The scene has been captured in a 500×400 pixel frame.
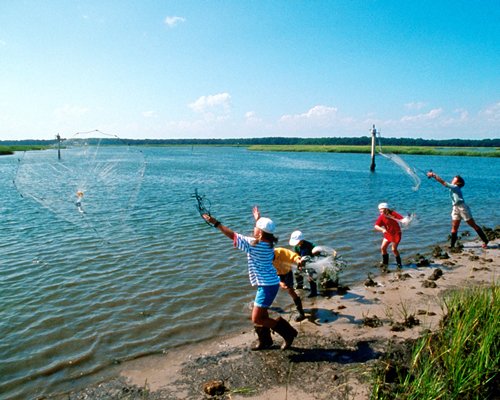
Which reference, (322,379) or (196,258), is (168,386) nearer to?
(322,379)

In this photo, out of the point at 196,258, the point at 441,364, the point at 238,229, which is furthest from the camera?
the point at 238,229

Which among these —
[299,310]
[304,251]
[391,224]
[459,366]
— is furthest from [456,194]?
[459,366]

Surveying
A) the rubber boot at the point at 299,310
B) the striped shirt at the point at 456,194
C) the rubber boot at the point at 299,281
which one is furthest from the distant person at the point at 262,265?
the striped shirt at the point at 456,194

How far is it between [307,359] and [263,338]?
85cm

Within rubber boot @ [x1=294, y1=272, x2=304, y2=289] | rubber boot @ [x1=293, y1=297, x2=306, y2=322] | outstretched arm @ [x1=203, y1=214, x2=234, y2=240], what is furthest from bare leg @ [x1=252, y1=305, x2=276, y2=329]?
rubber boot @ [x1=294, y1=272, x2=304, y2=289]

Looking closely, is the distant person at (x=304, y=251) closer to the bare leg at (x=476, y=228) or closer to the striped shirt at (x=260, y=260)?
the striped shirt at (x=260, y=260)

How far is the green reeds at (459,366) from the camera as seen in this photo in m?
4.36

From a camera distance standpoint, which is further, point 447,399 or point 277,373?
point 277,373

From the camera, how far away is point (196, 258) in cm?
1192

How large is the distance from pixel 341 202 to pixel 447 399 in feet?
67.6

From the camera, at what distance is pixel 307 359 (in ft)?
20.0

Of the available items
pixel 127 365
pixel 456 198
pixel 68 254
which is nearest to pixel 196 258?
pixel 68 254

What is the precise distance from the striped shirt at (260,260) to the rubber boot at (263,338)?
109cm

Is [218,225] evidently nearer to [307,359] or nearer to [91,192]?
[307,359]
